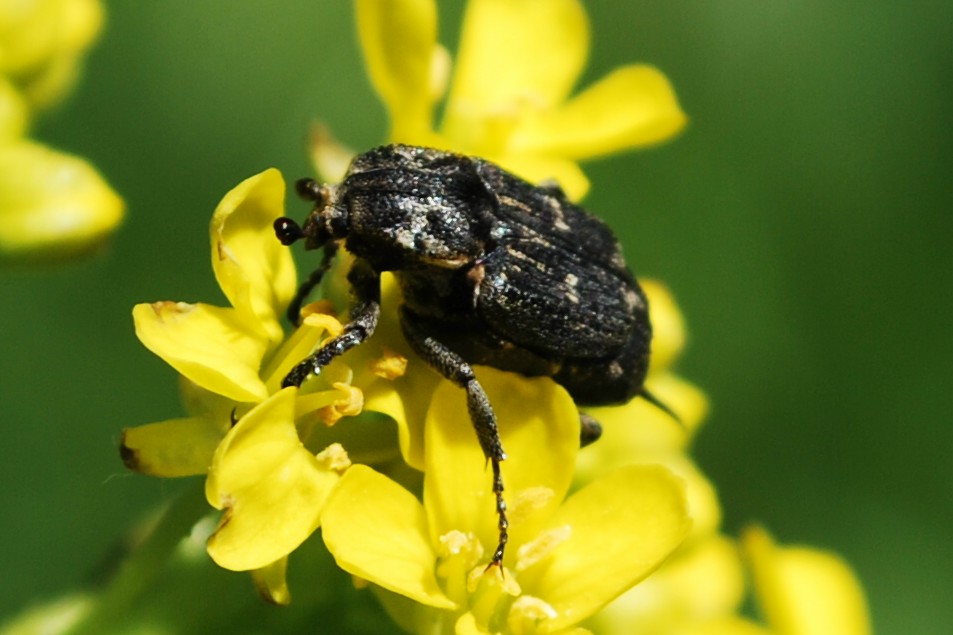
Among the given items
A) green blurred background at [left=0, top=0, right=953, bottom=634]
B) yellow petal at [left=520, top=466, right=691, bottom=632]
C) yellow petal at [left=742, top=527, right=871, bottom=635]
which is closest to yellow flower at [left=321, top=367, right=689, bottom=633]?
yellow petal at [left=520, top=466, right=691, bottom=632]

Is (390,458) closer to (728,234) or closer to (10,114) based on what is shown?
(10,114)

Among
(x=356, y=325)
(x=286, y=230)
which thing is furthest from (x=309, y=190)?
(x=356, y=325)

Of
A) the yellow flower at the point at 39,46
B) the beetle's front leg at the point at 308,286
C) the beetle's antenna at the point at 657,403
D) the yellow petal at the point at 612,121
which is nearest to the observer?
the beetle's front leg at the point at 308,286

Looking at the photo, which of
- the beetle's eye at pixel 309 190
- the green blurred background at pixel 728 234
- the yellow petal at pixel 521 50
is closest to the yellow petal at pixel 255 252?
the beetle's eye at pixel 309 190

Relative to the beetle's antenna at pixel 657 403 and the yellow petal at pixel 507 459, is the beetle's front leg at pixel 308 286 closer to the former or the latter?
the yellow petal at pixel 507 459

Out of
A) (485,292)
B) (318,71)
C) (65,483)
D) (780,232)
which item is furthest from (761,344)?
(485,292)

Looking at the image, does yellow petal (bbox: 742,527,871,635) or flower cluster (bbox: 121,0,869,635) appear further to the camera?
yellow petal (bbox: 742,527,871,635)

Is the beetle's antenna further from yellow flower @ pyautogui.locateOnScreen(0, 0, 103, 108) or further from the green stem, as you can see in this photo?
yellow flower @ pyautogui.locateOnScreen(0, 0, 103, 108)
